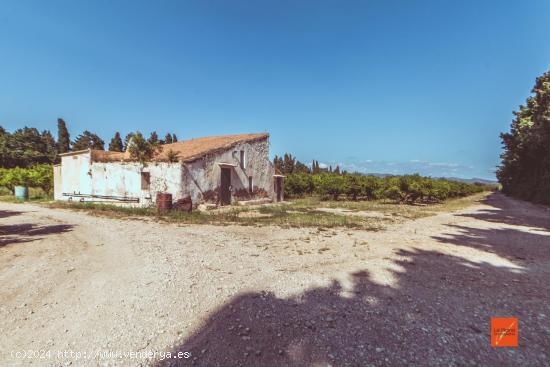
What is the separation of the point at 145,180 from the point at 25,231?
7.76m

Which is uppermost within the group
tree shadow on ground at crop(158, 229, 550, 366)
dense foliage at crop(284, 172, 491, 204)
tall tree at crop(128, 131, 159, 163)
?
tall tree at crop(128, 131, 159, 163)

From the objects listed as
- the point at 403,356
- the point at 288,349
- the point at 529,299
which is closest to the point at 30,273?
the point at 288,349

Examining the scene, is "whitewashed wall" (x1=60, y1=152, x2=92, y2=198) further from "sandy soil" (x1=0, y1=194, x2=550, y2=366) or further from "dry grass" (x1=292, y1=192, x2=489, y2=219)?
"dry grass" (x1=292, y1=192, x2=489, y2=219)

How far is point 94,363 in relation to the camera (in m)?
2.41

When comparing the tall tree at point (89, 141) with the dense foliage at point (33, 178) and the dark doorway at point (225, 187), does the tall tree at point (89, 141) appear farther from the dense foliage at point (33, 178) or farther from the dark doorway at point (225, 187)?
the dark doorway at point (225, 187)

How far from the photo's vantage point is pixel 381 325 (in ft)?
9.77

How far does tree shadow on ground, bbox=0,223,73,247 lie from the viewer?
6.84m

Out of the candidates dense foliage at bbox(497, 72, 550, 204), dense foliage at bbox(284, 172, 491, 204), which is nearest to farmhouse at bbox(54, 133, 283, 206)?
dense foliage at bbox(284, 172, 491, 204)

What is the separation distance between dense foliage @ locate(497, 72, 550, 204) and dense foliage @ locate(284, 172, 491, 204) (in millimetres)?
6557

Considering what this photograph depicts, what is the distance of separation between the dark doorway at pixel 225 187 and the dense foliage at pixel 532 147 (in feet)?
63.0

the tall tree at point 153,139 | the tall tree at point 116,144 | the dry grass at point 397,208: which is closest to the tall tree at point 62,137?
the tall tree at point 116,144

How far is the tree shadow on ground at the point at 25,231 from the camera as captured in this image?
6.84 metres

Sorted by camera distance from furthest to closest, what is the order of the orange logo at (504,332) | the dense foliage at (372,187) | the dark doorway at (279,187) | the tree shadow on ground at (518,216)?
1. the dark doorway at (279,187)
2. the dense foliage at (372,187)
3. the tree shadow on ground at (518,216)
4. the orange logo at (504,332)

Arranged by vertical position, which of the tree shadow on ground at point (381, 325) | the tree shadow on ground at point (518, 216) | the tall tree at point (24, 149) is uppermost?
the tall tree at point (24, 149)
